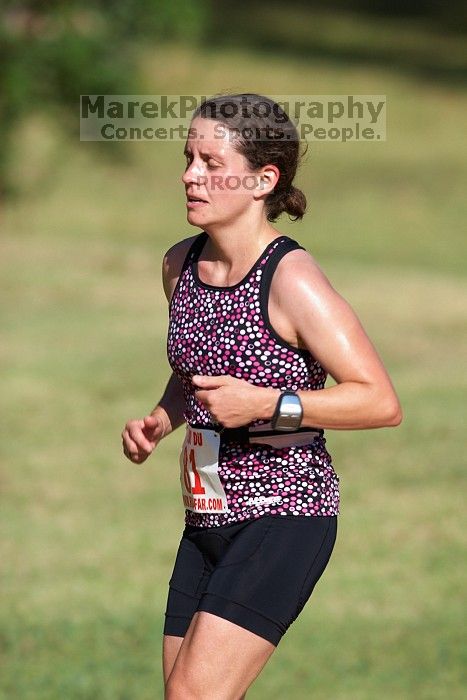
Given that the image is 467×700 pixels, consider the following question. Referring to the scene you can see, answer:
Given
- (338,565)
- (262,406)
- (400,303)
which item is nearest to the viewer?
(262,406)

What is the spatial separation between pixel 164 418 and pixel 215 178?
80cm

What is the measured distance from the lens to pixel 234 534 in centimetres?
394

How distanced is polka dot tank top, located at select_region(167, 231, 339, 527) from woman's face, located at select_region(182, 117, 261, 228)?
156 mm

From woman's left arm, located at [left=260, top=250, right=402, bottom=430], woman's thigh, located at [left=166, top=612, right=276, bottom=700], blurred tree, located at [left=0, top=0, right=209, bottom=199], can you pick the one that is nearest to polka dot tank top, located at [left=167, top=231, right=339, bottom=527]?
woman's left arm, located at [left=260, top=250, right=402, bottom=430]

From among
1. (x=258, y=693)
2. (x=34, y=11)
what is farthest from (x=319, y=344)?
(x=34, y=11)

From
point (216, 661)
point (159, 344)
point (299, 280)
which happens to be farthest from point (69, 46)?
point (216, 661)

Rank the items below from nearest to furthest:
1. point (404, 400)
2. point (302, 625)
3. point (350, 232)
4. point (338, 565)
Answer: point (302, 625) < point (338, 565) < point (404, 400) < point (350, 232)

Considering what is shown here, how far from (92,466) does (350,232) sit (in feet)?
46.9

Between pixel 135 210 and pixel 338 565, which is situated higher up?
pixel 135 210

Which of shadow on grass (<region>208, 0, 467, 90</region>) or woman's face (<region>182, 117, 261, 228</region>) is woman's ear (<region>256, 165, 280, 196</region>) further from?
shadow on grass (<region>208, 0, 467, 90</region>)

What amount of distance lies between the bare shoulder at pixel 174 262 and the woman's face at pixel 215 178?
30 cm

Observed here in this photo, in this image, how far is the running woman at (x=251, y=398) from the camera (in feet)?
12.1

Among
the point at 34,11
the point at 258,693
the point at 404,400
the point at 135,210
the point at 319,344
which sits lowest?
the point at 258,693

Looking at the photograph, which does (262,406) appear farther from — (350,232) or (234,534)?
(350,232)
